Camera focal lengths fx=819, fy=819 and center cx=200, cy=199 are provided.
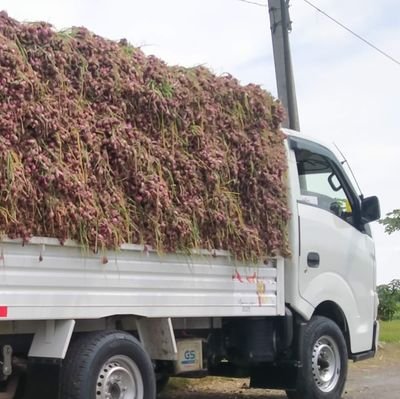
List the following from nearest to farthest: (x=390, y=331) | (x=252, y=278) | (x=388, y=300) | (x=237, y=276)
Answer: (x=237, y=276), (x=252, y=278), (x=390, y=331), (x=388, y=300)

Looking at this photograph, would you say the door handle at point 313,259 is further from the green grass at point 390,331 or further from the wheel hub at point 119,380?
the green grass at point 390,331

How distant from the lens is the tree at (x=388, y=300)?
19.6 m

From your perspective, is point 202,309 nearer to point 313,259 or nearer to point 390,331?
point 313,259

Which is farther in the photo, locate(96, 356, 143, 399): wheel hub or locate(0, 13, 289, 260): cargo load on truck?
locate(96, 356, 143, 399): wheel hub

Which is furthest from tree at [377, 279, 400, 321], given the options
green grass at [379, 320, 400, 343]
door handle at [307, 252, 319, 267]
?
door handle at [307, 252, 319, 267]

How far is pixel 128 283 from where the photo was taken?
623cm

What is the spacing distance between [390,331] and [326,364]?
9524 millimetres

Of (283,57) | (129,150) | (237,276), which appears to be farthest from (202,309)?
(283,57)

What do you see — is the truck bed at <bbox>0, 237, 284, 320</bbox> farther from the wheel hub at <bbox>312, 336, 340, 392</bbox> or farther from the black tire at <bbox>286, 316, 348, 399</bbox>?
the wheel hub at <bbox>312, 336, 340, 392</bbox>

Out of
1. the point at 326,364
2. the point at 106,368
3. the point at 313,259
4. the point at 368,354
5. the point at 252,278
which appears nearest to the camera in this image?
the point at 106,368

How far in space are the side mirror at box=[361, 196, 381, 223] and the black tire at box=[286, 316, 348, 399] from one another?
4.23ft

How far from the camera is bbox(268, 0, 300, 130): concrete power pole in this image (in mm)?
13008

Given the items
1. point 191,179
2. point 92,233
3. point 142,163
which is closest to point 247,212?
point 191,179

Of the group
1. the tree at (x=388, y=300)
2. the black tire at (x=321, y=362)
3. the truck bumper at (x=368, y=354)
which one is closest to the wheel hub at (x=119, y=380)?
the black tire at (x=321, y=362)
